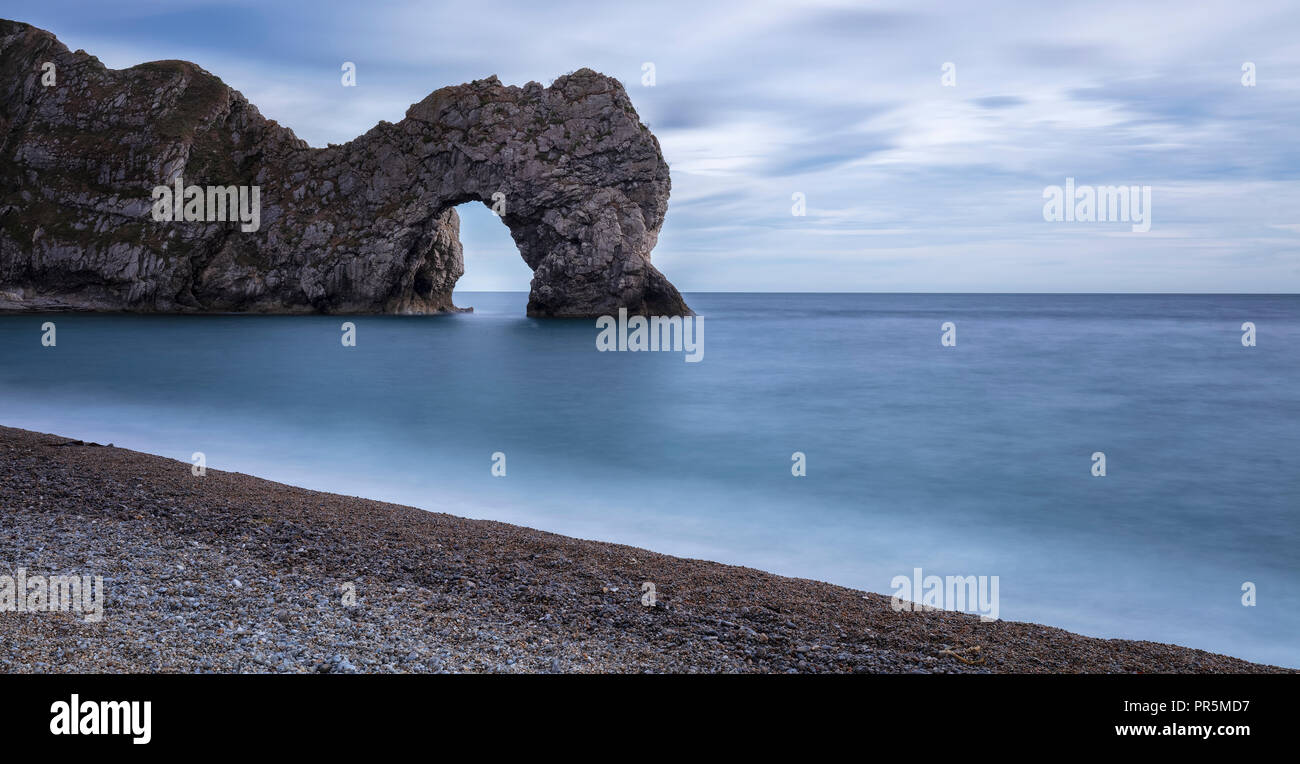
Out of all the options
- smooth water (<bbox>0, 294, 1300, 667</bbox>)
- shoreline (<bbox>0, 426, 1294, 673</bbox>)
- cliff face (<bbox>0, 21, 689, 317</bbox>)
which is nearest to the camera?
shoreline (<bbox>0, 426, 1294, 673</bbox>)

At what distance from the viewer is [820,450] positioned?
20797mm

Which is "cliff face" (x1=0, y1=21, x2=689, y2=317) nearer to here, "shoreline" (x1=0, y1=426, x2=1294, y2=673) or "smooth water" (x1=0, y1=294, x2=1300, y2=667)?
"smooth water" (x1=0, y1=294, x2=1300, y2=667)

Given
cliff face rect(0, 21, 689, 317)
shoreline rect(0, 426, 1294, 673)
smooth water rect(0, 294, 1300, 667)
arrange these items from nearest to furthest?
1. shoreline rect(0, 426, 1294, 673)
2. smooth water rect(0, 294, 1300, 667)
3. cliff face rect(0, 21, 689, 317)

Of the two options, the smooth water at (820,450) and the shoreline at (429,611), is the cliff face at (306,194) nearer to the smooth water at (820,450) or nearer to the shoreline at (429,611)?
the smooth water at (820,450)

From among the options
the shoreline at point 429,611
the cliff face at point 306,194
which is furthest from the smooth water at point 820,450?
the cliff face at point 306,194

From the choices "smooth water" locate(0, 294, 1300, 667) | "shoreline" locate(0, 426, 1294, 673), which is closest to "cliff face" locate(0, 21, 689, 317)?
"smooth water" locate(0, 294, 1300, 667)

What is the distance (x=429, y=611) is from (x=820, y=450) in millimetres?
15049

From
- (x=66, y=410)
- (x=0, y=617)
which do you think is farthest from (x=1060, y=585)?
(x=66, y=410)

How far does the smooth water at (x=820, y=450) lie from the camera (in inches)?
487

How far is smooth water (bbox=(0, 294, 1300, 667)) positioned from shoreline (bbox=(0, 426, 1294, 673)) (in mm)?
3572

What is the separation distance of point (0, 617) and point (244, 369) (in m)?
31.0

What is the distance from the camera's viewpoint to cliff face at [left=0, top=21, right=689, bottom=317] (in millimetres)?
70375
